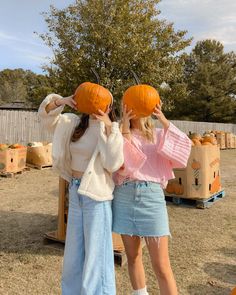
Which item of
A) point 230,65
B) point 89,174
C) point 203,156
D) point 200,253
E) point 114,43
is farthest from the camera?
point 230,65

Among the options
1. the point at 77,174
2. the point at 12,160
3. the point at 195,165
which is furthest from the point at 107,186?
the point at 12,160

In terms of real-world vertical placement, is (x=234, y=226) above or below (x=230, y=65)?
below

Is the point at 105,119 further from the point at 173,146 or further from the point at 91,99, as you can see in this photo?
the point at 173,146

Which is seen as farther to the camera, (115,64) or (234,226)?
(115,64)

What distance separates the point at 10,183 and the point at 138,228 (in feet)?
22.9

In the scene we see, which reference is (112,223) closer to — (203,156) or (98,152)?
(98,152)

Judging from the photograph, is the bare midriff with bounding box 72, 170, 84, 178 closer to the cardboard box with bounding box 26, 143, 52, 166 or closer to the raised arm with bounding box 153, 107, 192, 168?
the raised arm with bounding box 153, 107, 192, 168

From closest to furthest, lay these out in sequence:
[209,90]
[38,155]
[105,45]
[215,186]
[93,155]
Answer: [93,155], [215,186], [38,155], [105,45], [209,90]

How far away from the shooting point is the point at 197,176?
6.49 m

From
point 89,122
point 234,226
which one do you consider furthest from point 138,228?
point 234,226

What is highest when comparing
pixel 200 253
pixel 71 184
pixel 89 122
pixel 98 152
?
pixel 89 122

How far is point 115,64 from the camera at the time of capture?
20.0 m

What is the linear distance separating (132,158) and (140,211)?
15.0 inches

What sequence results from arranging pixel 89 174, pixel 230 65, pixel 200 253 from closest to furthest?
pixel 89 174 → pixel 200 253 → pixel 230 65
